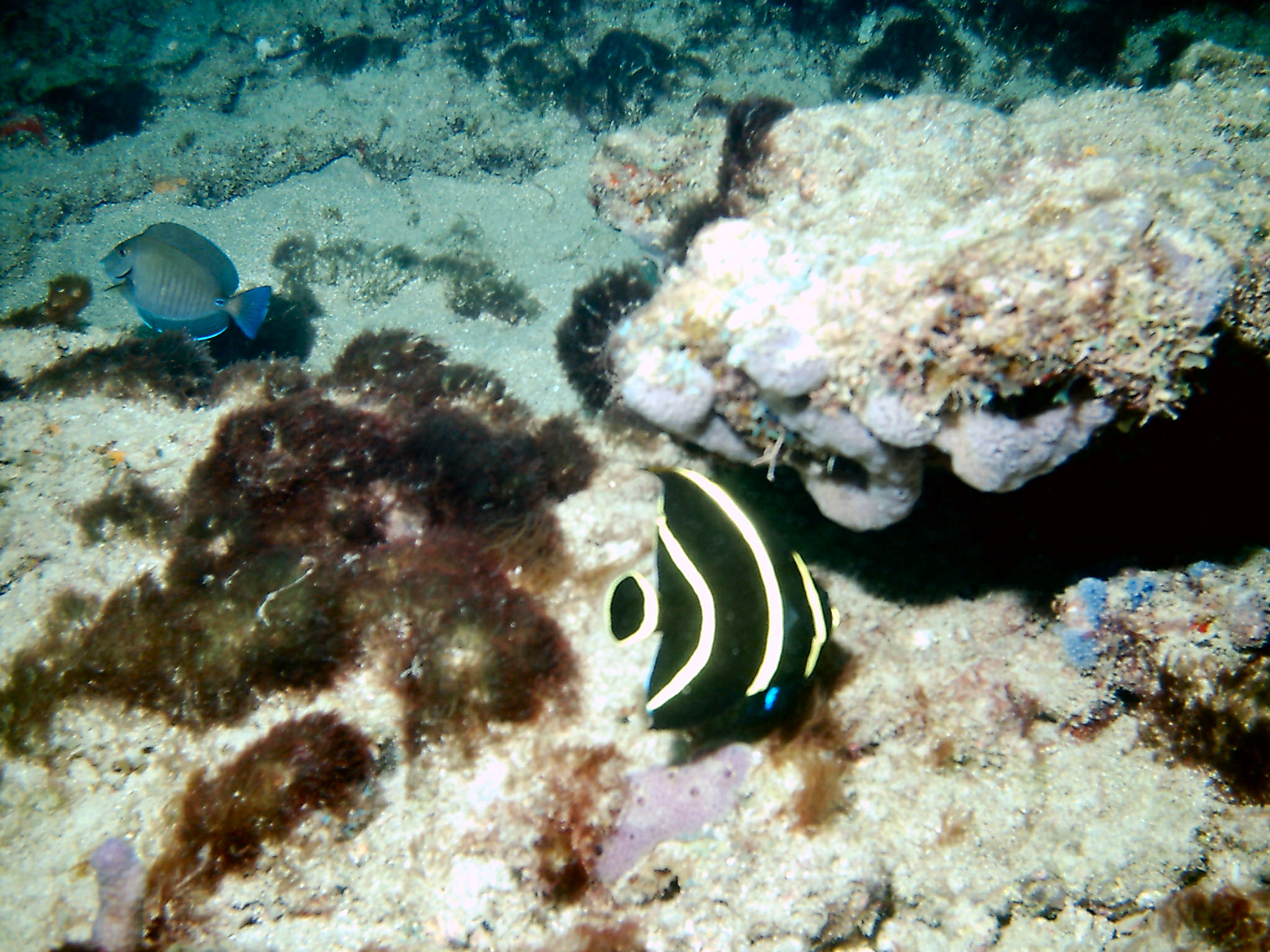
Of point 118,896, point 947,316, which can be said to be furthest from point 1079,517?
point 118,896

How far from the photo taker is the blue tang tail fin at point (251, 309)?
471cm

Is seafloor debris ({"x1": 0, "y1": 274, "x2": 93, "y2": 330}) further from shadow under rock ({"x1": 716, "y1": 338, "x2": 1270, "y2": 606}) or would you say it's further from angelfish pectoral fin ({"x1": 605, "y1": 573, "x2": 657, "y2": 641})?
shadow under rock ({"x1": 716, "y1": 338, "x2": 1270, "y2": 606})

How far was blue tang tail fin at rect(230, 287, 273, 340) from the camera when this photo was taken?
186 inches

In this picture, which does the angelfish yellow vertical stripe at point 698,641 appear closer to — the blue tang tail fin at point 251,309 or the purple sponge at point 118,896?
the purple sponge at point 118,896

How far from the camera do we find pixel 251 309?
4730mm

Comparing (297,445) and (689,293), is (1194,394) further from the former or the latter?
(297,445)

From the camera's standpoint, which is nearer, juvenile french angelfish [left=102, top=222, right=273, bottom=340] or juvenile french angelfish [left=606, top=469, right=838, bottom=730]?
juvenile french angelfish [left=606, top=469, right=838, bottom=730]

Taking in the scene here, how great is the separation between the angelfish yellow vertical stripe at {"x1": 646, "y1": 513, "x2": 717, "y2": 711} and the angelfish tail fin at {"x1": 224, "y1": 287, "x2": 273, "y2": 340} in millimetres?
4285

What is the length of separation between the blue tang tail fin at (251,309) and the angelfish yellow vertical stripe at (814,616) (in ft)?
14.8

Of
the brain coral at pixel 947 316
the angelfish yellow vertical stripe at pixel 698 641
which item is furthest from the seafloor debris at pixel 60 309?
the angelfish yellow vertical stripe at pixel 698 641

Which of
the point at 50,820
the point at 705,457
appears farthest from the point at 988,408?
the point at 50,820

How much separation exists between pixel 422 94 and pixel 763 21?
5.01 m

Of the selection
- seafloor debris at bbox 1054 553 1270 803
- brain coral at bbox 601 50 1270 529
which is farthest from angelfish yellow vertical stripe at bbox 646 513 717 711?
seafloor debris at bbox 1054 553 1270 803

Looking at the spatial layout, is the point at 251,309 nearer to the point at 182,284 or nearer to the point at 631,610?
the point at 182,284
